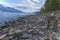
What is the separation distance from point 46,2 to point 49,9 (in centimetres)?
13

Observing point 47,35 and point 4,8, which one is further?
point 4,8

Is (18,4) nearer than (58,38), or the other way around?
(58,38)

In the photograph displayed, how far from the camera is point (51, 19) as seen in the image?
152 cm

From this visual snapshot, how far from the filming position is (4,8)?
255cm

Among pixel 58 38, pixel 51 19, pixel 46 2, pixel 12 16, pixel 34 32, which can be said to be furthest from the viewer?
pixel 46 2

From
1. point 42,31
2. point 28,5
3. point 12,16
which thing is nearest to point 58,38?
point 42,31

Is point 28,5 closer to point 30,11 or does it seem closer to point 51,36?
point 30,11

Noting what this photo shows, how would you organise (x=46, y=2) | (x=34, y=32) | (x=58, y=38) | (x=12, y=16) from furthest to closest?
1. (x=46, y=2)
2. (x=12, y=16)
3. (x=34, y=32)
4. (x=58, y=38)

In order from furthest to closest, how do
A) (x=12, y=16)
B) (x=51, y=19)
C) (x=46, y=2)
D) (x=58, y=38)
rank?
(x=46, y=2) → (x=12, y=16) → (x=51, y=19) → (x=58, y=38)

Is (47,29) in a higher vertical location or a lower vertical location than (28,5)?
lower

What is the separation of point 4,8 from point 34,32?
1.31m

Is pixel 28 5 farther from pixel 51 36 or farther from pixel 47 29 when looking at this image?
pixel 51 36

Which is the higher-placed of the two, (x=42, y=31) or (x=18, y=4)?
(x=18, y=4)

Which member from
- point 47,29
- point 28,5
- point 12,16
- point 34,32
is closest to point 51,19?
point 47,29
